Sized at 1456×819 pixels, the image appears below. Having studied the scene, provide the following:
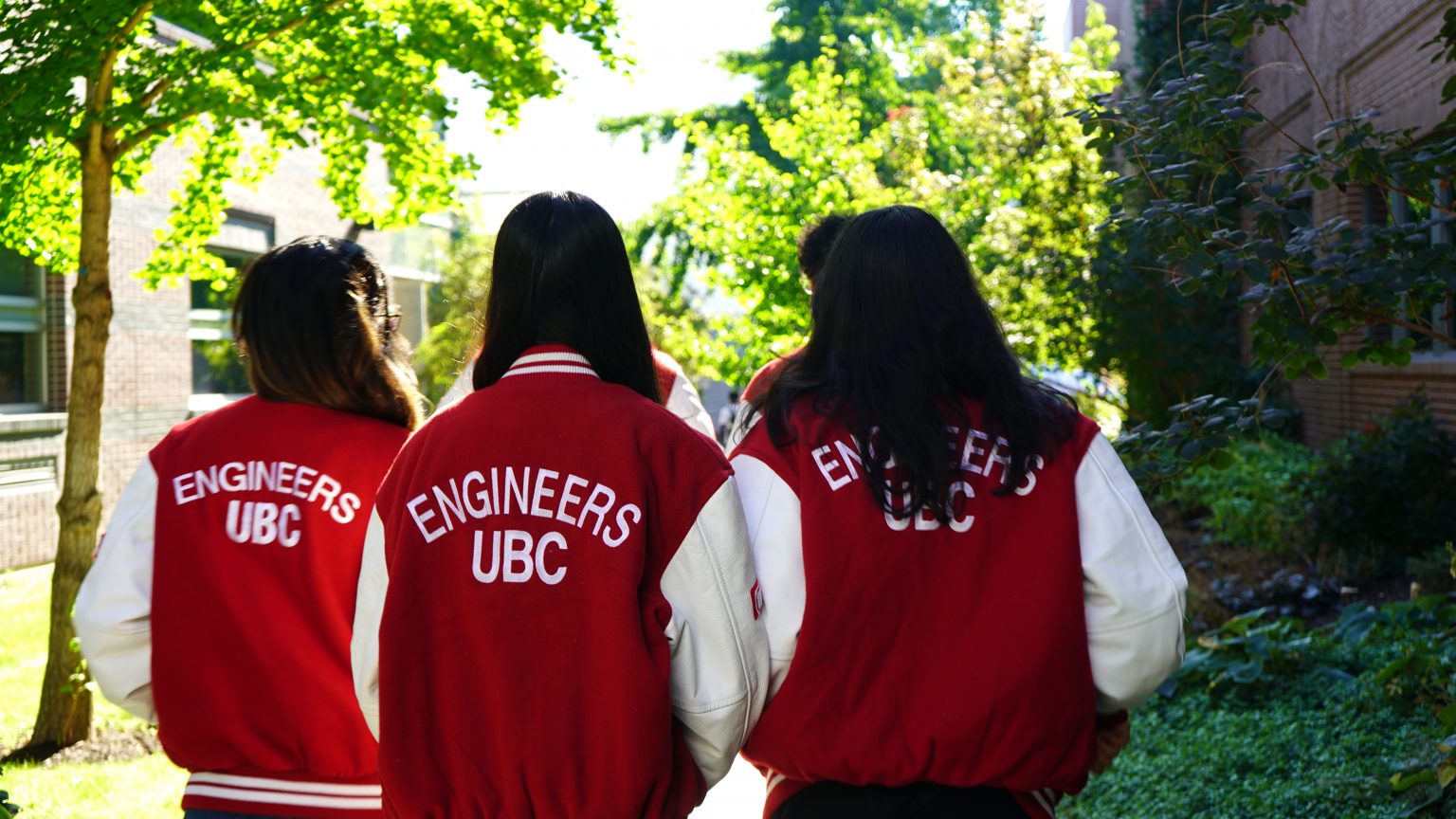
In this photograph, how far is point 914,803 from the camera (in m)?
2.35

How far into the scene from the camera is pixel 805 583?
240 cm

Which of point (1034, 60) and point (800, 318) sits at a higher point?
point (1034, 60)

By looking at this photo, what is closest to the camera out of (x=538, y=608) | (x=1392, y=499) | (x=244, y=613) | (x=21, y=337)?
(x=538, y=608)

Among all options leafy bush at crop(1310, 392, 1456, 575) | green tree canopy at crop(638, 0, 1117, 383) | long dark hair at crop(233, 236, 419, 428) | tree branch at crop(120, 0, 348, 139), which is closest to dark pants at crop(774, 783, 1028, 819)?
long dark hair at crop(233, 236, 419, 428)

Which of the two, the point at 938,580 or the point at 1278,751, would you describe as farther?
the point at 1278,751

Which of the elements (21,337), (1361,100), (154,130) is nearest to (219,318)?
(21,337)

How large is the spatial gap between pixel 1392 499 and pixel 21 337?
40.5 ft

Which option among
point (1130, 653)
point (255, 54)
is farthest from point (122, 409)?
point (1130, 653)

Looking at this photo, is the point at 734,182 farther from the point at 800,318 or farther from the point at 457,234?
the point at 457,234

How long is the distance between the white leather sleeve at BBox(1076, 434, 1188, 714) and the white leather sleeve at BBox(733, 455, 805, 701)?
1.73 feet

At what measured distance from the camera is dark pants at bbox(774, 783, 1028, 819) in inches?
92.2

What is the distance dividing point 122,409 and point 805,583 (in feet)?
47.0

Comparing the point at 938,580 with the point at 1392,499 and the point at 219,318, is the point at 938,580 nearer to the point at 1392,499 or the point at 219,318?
the point at 1392,499

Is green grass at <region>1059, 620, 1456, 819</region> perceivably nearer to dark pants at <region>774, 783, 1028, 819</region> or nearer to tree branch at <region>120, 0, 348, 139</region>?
dark pants at <region>774, 783, 1028, 819</region>
